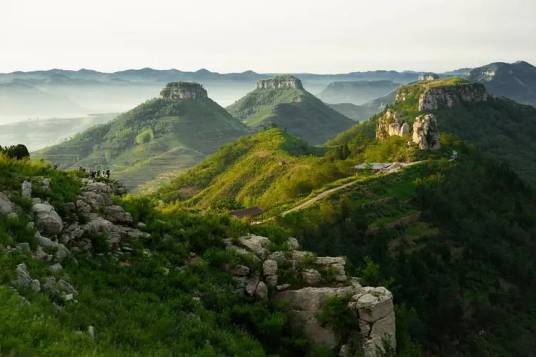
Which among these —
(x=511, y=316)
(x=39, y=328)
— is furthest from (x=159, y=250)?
(x=511, y=316)

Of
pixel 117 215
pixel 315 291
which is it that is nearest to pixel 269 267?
pixel 315 291

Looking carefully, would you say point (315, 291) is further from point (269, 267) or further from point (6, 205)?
point (6, 205)

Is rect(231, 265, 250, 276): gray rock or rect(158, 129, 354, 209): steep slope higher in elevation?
rect(231, 265, 250, 276): gray rock

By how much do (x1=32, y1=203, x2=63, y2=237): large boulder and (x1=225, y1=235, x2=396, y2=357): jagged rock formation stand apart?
23.9 ft

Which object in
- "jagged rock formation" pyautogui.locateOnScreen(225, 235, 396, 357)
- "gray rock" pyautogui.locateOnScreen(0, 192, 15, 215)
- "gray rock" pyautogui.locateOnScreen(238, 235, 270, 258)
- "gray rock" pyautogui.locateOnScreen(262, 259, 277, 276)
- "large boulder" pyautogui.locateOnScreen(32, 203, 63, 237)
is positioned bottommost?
"jagged rock formation" pyautogui.locateOnScreen(225, 235, 396, 357)

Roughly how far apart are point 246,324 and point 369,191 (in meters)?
74.3

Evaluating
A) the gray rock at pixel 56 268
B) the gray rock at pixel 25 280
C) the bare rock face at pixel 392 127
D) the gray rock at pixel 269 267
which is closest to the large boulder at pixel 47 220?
the gray rock at pixel 56 268

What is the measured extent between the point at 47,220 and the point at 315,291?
1092 cm

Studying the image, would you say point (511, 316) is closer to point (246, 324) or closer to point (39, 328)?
point (246, 324)

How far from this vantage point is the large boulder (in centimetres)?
1900

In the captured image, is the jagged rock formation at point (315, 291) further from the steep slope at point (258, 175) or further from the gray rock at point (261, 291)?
the steep slope at point (258, 175)

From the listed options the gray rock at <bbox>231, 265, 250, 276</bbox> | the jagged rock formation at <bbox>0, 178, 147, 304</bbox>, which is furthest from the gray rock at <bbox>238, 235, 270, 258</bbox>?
the jagged rock formation at <bbox>0, 178, 147, 304</bbox>

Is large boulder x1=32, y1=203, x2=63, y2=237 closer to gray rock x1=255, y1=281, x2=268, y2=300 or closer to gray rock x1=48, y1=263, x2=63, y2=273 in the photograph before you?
gray rock x1=48, y1=263, x2=63, y2=273

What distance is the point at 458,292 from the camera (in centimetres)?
7438
